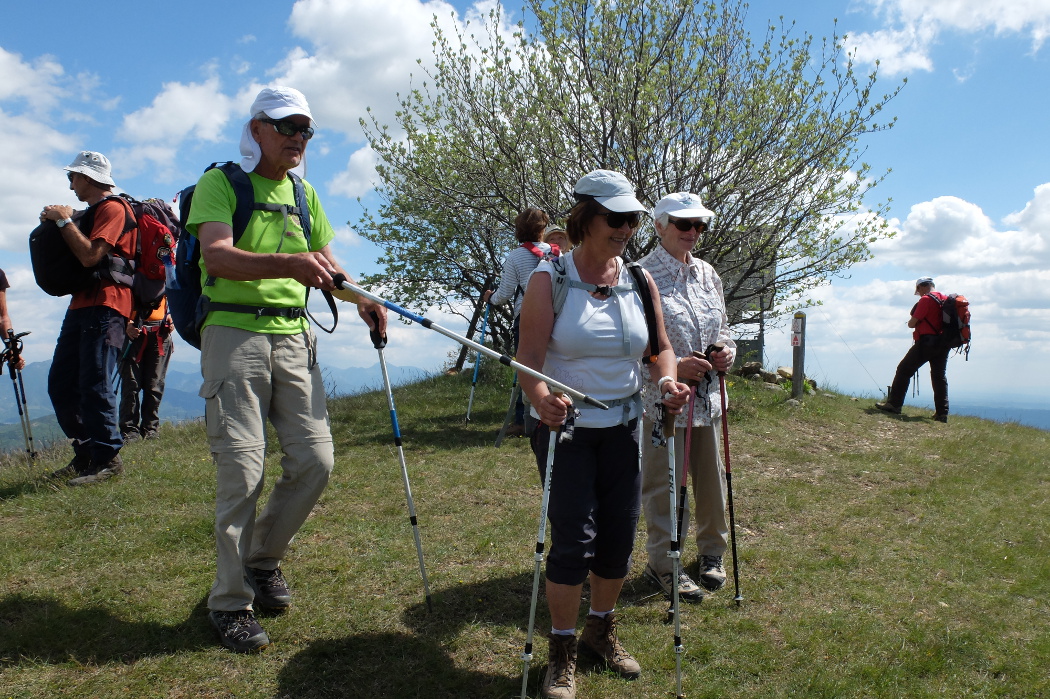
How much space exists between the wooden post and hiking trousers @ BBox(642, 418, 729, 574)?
7.88m

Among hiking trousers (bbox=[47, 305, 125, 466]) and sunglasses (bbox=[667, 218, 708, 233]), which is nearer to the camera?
sunglasses (bbox=[667, 218, 708, 233])

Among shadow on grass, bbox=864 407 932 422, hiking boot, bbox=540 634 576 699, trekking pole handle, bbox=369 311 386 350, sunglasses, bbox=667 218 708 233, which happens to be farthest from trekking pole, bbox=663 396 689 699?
shadow on grass, bbox=864 407 932 422

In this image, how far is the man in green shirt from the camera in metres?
3.44

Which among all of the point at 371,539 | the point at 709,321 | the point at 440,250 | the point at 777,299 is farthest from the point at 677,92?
the point at 371,539

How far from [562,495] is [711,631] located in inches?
59.1

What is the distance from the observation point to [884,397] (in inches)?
533

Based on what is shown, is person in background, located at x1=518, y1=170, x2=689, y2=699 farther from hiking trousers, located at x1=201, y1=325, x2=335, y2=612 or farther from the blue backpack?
the blue backpack

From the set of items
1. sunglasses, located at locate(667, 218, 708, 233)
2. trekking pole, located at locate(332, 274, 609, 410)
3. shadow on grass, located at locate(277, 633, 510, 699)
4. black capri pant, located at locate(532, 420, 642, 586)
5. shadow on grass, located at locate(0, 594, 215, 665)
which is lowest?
shadow on grass, located at locate(277, 633, 510, 699)

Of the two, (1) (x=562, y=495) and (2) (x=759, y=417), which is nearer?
(1) (x=562, y=495)

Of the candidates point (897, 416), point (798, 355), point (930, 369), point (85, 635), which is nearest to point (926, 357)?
point (930, 369)

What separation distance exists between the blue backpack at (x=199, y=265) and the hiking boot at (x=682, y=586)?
2.62 metres

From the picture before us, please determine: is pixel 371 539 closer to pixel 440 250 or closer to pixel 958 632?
pixel 958 632

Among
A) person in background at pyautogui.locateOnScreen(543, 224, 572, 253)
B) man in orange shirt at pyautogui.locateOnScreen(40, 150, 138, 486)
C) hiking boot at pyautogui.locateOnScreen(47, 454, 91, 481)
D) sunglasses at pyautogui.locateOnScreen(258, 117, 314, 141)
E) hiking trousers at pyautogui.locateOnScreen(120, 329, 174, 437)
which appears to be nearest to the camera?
sunglasses at pyautogui.locateOnScreen(258, 117, 314, 141)

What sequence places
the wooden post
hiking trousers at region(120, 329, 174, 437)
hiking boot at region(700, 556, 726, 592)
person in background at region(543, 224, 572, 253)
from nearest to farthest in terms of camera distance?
hiking boot at region(700, 556, 726, 592), person in background at region(543, 224, 572, 253), hiking trousers at region(120, 329, 174, 437), the wooden post
